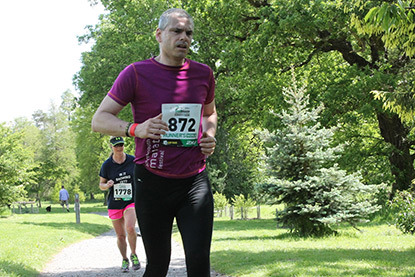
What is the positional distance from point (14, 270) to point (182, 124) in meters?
5.82

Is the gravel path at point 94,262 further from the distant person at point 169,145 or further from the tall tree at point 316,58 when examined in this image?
the tall tree at point 316,58

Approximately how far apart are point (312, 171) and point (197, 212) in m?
10.2

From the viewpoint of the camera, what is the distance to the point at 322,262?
824 cm

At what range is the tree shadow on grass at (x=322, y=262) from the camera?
24.0 feet

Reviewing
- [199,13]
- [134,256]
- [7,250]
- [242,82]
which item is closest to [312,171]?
[134,256]

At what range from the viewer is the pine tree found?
1305 centimetres

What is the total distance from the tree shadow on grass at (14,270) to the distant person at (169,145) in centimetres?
489

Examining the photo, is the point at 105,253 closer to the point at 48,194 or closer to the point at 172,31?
the point at 172,31

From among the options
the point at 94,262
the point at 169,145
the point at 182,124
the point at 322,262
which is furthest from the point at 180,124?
the point at 94,262

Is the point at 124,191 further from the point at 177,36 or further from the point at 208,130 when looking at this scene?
the point at 177,36

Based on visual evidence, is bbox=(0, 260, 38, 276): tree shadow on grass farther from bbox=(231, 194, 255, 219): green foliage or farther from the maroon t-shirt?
bbox=(231, 194, 255, 219): green foliage

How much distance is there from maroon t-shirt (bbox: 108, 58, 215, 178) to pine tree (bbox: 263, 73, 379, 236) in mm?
9482

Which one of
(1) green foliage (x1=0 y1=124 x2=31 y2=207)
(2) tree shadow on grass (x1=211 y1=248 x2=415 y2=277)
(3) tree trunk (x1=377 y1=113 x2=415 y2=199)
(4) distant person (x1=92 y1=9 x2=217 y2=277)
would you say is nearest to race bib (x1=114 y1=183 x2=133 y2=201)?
(2) tree shadow on grass (x1=211 y1=248 x2=415 y2=277)

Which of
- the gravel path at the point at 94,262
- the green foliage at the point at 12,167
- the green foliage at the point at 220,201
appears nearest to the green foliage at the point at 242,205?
the green foliage at the point at 220,201
